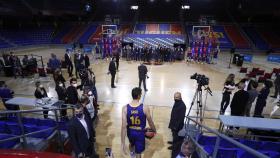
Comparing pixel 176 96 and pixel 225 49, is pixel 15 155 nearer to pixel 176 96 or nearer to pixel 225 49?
pixel 176 96

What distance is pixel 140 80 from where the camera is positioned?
9.48m

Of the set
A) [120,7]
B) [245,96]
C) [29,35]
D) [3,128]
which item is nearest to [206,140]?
[245,96]

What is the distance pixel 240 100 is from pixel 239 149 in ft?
6.82

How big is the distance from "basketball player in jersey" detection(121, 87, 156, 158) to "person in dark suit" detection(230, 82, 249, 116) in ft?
11.6

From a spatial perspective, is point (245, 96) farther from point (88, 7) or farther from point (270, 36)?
point (88, 7)

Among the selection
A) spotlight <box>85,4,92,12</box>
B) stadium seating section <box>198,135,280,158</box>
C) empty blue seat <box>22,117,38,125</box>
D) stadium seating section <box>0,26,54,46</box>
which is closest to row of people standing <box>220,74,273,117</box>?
stadium seating section <box>198,135,280,158</box>

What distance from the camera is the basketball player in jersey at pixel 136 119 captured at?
337 cm

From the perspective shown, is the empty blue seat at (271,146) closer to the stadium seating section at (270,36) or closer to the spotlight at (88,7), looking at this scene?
the stadium seating section at (270,36)

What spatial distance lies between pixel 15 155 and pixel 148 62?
1438cm

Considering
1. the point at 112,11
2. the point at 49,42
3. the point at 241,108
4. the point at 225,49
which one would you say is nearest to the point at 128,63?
the point at 241,108

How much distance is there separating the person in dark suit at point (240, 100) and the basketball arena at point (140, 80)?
3 cm

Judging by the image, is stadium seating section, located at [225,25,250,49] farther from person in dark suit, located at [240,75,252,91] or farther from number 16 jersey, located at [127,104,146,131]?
number 16 jersey, located at [127,104,146,131]

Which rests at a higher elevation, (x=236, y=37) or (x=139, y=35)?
(x=139, y=35)

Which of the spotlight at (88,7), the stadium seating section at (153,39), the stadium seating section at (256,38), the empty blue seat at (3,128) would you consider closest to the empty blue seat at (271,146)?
the empty blue seat at (3,128)
